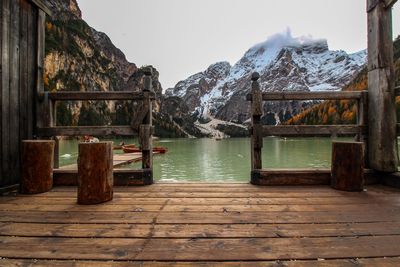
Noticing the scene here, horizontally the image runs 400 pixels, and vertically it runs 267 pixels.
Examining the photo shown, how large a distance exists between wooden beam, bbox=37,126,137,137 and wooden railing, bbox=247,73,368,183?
7.09 feet

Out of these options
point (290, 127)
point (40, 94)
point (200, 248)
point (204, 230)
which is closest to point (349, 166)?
point (290, 127)

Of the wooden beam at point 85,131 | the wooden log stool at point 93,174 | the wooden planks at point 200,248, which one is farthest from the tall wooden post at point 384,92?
the wooden log stool at point 93,174

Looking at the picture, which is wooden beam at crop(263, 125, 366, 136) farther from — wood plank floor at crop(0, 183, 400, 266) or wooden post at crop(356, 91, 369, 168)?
wood plank floor at crop(0, 183, 400, 266)

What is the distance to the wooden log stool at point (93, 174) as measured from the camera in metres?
3.28

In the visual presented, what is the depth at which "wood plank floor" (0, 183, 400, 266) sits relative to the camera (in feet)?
6.12

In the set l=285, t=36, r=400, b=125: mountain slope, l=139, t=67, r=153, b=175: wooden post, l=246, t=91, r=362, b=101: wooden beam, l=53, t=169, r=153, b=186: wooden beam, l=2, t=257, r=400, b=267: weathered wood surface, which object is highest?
l=285, t=36, r=400, b=125: mountain slope

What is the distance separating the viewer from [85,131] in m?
4.47

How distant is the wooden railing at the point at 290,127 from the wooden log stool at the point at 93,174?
2.47m

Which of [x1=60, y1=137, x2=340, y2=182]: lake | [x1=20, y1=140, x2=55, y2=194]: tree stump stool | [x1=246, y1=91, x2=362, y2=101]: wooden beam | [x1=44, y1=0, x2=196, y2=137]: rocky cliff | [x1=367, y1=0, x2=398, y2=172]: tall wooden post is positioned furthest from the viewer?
[x1=44, y1=0, x2=196, y2=137]: rocky cliff

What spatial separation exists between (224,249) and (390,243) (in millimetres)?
1381

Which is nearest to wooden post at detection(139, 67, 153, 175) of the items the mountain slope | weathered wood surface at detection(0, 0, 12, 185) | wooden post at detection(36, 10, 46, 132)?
wooden post at detection(36, 10, 46, 132)

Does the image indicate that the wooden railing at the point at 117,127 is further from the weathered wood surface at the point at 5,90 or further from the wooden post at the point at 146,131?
the weathered wood surface at the point at 5,90

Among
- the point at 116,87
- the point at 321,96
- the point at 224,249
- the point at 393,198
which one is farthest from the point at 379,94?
the point at 116,87

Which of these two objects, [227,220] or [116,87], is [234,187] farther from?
[116,87]
